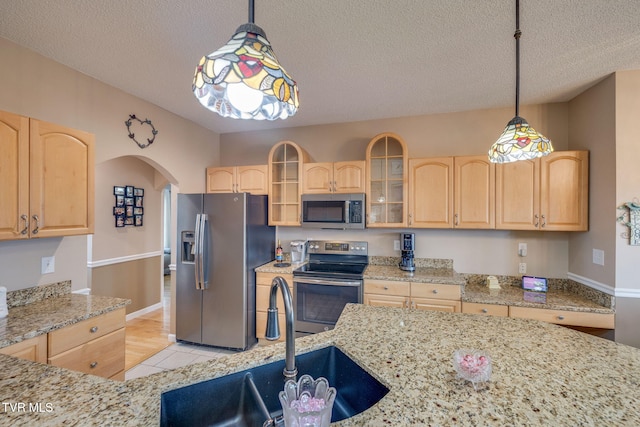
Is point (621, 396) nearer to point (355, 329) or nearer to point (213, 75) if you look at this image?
point (355, 329)

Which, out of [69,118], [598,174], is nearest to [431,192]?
[598,174]

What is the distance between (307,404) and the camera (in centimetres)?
80

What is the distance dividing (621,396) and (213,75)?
1.70 meters

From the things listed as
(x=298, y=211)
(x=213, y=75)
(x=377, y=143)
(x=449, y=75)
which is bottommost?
(x=298, y=211)

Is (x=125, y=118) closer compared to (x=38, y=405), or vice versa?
(x=38, y=405)

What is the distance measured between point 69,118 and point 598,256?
4620 mm

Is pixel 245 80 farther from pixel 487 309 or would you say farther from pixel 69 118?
pixel 487 309

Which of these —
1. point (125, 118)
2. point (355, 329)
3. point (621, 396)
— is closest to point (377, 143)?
point (355, 329)

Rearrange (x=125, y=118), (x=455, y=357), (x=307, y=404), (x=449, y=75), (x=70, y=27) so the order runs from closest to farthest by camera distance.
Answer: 1. (x=307, y=404)
2. (x=455, y=357)
3. (x=70, y=27)
4. (x=449, y=75)
5. (x=125, y=118)

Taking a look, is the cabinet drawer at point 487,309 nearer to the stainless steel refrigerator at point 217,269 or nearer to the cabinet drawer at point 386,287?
the cabinet drawer at point 386,287

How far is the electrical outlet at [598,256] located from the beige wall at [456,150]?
0.43 metres

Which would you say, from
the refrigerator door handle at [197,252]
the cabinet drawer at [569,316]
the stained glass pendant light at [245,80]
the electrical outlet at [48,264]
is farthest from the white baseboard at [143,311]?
the cabinet drawer at [569,316]

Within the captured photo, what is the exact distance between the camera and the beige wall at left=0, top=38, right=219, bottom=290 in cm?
197

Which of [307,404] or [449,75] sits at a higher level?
[449,75]
